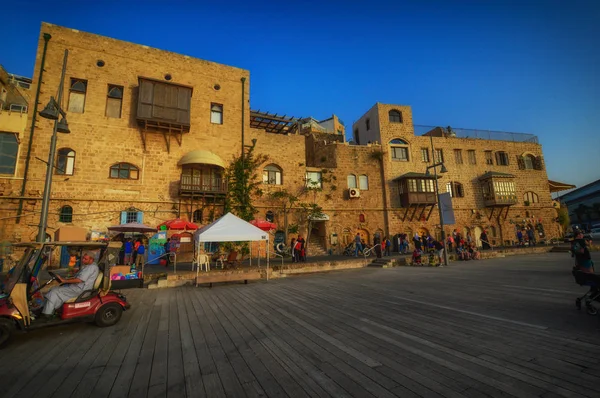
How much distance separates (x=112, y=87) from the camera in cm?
1712

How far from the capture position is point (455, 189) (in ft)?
87.0

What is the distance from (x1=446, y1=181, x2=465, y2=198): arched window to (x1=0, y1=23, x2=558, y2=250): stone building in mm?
114

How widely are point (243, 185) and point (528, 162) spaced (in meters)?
32.3

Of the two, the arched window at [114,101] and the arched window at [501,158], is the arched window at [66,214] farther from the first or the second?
the arched window at [501,158]

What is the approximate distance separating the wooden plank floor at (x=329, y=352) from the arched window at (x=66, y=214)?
12812mm

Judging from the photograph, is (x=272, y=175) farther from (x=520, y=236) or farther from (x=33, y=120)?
(x=520, y=236)

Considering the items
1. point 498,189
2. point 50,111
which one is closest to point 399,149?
point 498,189

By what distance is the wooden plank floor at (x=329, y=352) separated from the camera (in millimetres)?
2680

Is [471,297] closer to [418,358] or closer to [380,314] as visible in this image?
[380,314]

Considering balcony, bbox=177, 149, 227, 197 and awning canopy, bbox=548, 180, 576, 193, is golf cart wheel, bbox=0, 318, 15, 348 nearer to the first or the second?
balcony, bbox=177, 149, 227, 197

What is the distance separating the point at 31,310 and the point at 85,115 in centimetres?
1612

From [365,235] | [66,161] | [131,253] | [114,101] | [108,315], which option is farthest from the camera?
[365,235]

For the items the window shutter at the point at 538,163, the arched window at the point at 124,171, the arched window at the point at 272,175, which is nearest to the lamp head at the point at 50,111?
the arched window at the point at 124,171

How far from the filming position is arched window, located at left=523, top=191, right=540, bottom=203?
92.3 ft
